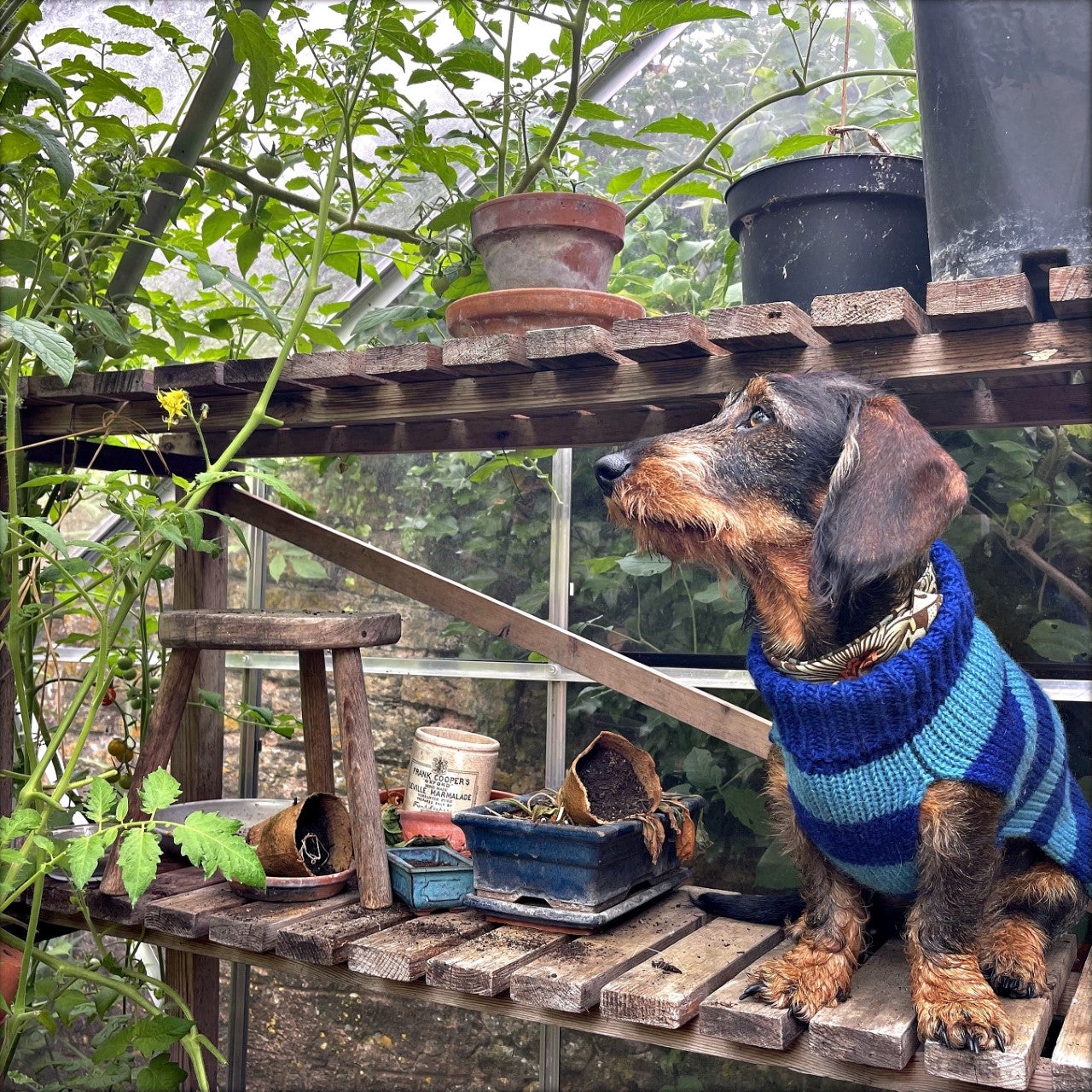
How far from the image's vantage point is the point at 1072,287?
1473 mm

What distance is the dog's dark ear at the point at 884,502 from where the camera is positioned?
5.27 feet

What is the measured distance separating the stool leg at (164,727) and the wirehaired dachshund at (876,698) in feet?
3.50

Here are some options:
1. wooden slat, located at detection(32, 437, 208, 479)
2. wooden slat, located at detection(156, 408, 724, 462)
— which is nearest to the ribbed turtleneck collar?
wooden slat, located at detection(156, 408, 724, 462)

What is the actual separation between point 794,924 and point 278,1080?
8.03 feet

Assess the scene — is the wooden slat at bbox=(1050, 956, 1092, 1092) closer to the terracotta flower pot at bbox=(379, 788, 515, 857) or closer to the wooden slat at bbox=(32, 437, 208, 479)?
A: the terracotta flower pot at bbox=(379, 788, 515, 857)

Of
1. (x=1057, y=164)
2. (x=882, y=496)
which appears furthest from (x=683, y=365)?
(x=1057, y=164)

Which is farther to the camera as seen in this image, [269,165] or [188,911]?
[269,165]

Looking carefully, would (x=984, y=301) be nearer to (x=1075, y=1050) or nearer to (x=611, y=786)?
(x=1075, y=1050)

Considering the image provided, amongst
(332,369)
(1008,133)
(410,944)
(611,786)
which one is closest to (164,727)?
(410,944)

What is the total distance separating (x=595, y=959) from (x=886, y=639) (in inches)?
31.4

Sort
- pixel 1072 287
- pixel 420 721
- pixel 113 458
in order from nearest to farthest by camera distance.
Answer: pixel 1072 287 < pixel 113 458 < pixel 420 721

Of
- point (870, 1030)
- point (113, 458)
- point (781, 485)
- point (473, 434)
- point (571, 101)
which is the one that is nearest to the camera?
point (870, 1030)

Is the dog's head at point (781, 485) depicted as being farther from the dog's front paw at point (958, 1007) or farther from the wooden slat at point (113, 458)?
the wooden slat at point (113, 458)

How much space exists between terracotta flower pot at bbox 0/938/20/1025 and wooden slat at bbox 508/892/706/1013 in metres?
0.54
